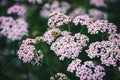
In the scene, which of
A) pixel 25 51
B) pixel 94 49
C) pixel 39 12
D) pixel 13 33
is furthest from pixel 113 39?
pixel 39 12

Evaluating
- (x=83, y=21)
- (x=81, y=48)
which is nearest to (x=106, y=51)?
(x=81, y=48)

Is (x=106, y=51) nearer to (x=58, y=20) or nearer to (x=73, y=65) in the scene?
(x=73, y=65)

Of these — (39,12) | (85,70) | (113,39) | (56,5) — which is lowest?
(85,70)

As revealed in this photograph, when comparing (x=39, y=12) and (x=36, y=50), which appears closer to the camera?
(x=36, y=50)

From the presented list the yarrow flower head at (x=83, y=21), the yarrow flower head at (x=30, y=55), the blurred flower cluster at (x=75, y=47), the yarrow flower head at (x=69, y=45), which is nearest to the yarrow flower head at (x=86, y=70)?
the blurred flower cluster at (x=75, y=47)

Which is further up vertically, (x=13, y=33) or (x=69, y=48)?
(x=13, y=33)

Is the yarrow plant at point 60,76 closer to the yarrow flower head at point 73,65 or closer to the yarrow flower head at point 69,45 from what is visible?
the yarrow flower head at point 73,65

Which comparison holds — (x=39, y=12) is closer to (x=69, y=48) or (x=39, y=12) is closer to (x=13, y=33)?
(x=13, y=33)
